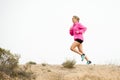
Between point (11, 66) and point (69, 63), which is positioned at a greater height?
point (69, 63)

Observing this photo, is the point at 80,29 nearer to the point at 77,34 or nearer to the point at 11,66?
the point at 77,34

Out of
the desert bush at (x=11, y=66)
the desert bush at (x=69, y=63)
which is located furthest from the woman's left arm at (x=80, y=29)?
the desert bush at (x=11, y=66)

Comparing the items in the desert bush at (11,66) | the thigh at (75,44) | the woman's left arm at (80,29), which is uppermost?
the woman's left arm at (80,29)

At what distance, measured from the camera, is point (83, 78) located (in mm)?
9242

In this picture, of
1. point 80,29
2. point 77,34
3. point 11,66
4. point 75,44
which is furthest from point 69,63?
point 11,66

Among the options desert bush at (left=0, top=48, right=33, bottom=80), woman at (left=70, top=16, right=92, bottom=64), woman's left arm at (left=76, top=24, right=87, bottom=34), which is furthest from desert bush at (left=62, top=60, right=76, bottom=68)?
desert bush at (left=0, top=48, right=33, bottom=80)

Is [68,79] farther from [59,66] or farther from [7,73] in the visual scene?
[59,66]

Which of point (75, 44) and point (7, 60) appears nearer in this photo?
point (7, 60)

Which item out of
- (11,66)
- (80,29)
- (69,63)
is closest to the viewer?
(11,66)

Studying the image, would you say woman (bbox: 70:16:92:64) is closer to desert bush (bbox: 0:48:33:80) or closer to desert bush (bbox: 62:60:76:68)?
desert bush (bbox: 62:60:76:68)

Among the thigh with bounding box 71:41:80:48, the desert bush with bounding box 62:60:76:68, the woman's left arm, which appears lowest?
the desert bush with bounding box 62:60:76:68

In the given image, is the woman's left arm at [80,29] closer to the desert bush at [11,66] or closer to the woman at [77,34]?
the woman at [77,34]

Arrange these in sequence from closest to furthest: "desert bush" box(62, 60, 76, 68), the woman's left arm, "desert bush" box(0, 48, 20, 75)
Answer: "desert bush" box(0, 48, 20, 75) → the woman's left arm → "desert bush" box(62, 60, 76, 68)

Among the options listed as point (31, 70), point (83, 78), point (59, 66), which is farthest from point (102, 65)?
point (83, 78)
